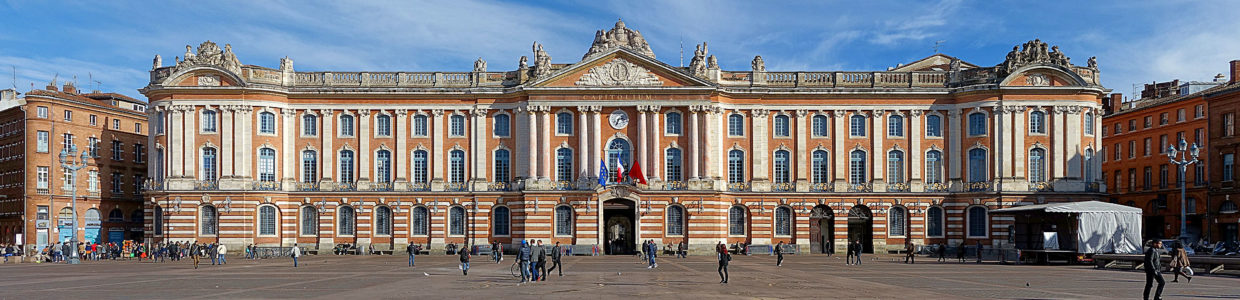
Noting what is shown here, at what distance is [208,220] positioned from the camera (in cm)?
7506

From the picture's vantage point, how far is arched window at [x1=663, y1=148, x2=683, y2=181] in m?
75.2

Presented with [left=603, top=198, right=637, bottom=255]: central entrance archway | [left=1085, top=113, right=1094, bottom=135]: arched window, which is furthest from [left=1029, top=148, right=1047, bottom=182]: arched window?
[left=603, top=198, right=637, bottom=255]: central entrance archway

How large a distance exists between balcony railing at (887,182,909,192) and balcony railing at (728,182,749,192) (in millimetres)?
9248

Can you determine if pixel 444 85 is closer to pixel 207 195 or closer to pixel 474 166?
pixel 474 166

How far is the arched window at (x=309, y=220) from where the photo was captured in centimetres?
7669

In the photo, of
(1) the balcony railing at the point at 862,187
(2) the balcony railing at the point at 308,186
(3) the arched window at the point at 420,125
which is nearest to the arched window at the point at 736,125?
(1) the balcony railing at the point at 862,187

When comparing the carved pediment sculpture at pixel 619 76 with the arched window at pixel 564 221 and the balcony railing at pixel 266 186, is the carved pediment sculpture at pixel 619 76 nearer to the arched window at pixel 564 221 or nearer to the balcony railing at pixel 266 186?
the arched window at pixel 564 221

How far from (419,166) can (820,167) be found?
26287 millimetres

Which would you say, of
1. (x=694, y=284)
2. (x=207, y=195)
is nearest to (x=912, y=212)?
(x=694, y=284)

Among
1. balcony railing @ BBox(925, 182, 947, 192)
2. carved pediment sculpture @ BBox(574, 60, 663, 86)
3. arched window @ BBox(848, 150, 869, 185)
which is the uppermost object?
carved pediment sculpture @ BBox(574, 60, 663, 86)

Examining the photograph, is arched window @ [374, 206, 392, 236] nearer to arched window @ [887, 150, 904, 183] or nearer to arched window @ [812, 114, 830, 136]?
arched window @ [812, 114, 830, 136]

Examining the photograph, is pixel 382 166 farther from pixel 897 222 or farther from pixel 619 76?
pixel 897 222

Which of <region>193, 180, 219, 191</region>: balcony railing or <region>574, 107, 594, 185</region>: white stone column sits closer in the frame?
<region>193, 180, 219, 191</region>: balcony railing

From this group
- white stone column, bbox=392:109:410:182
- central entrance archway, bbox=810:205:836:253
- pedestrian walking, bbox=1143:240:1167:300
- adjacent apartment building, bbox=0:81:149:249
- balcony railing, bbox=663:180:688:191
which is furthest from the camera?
adjacent apartment building, bbox=0:81:149:249
